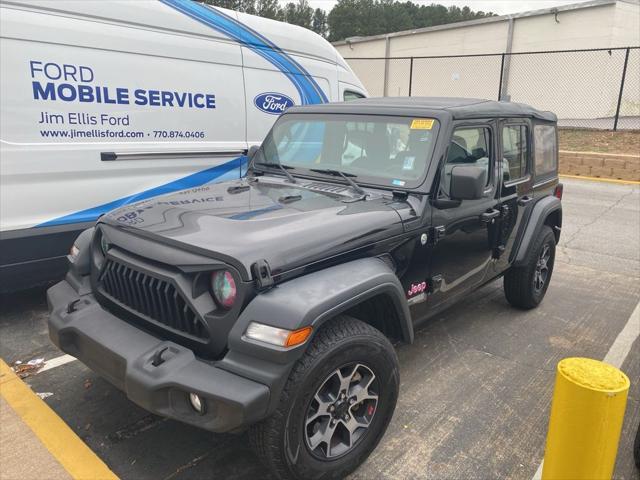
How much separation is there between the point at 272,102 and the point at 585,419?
4.80 metres

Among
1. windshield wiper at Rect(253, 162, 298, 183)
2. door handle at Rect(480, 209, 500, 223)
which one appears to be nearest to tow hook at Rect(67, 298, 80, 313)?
windshield wiper at Rect(253, 162, 298, 183)

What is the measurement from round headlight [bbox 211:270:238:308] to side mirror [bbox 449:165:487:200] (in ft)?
5.06

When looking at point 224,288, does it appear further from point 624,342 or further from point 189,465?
point 624,342

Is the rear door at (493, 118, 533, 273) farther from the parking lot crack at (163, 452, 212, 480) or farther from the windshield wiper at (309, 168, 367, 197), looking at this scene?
the parking lot crack at (163, 452, 212, 480)


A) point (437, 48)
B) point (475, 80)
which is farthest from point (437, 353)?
point (437, 48)

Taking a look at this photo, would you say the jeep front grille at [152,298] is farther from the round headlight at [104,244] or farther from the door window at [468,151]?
the door window at [468,151]

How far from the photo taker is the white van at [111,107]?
3939mm

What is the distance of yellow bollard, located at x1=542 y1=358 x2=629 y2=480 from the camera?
1.79 metres

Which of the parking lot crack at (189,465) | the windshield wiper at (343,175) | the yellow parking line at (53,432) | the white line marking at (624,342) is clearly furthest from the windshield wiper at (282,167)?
the white line marking at (624,342)

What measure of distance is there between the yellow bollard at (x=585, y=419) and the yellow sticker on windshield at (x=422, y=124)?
1831 millimetres

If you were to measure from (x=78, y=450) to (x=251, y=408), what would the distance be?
50.7 inches

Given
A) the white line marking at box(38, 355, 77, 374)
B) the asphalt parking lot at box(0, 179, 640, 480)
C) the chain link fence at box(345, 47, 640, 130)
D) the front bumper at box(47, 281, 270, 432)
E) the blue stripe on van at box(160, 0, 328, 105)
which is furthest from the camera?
the chain link fence at box(345, 47, 640, 130)

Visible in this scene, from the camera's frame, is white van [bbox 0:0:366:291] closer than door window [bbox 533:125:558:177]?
Yes

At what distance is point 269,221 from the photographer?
2656 millimetres
